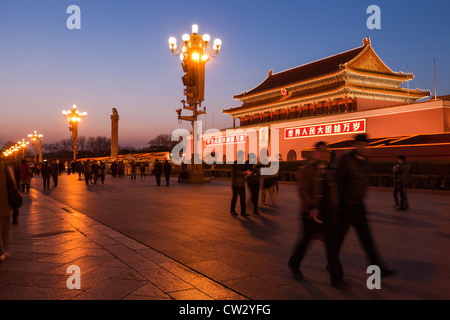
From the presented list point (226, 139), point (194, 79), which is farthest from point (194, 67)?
point (226, 139)

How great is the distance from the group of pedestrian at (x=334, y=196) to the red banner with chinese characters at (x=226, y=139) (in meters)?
40.1

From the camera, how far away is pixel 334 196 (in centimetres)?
439

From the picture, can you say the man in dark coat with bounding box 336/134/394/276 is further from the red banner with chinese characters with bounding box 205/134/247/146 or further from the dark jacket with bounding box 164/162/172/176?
the red banner with chinese characters with bounding box 205/134/247/146

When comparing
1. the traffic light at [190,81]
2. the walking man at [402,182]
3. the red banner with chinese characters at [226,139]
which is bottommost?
the walking man at [402,182]

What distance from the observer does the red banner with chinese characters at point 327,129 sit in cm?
3146

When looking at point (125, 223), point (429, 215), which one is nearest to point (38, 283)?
→ point (125, 223)

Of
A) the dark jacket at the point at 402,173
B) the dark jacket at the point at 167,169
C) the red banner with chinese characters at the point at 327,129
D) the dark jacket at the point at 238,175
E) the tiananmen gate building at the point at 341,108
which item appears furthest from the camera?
the red banner with chinese characters at the point at 327,129

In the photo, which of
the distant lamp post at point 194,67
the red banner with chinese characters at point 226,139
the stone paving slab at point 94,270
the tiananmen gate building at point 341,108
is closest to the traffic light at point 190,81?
the distant lamp post at point 194,67

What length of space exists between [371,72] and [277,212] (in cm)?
3011

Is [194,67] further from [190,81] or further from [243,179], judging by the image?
[243,179]

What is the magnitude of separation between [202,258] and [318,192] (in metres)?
2.08

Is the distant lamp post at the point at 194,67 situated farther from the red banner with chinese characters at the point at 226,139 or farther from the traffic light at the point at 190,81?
the red banner with chinese characters at the point at 226,139

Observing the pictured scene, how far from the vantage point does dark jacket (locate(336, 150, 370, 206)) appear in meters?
4.40

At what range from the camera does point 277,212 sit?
34.9 ft
